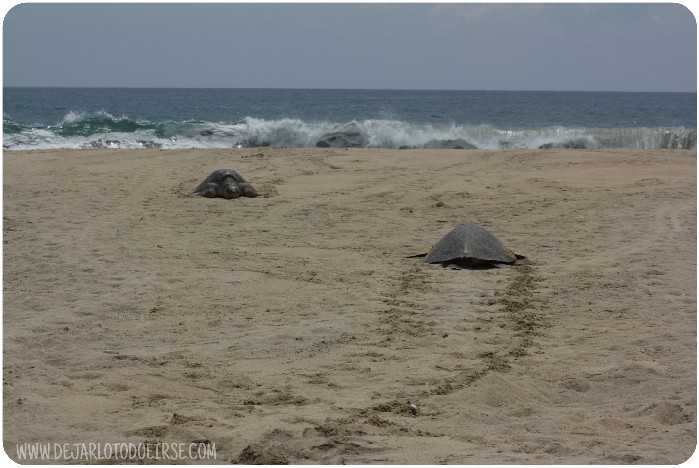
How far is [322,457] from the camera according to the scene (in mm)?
3443

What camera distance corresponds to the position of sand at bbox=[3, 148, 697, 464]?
12.2 ft

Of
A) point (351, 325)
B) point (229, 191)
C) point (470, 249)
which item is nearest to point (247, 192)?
point (229, 191)

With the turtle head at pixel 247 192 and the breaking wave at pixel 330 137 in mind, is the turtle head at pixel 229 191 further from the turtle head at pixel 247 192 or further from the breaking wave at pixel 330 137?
the breaking wave at pixel 330 137

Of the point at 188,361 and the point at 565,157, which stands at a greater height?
the point at 565,157

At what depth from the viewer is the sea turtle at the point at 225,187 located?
973cm

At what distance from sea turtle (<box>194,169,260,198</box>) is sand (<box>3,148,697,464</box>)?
16 centimetres

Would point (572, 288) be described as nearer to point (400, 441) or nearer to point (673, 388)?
point (673, 388)

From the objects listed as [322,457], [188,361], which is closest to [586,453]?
[322,457]

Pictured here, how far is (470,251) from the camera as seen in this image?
6.75 metres

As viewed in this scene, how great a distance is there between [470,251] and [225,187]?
4.01m

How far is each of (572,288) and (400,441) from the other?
3.02 meters

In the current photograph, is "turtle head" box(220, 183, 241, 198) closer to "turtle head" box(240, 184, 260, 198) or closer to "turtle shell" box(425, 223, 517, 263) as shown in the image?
"turtle head" box(240, 184, 260, 198)

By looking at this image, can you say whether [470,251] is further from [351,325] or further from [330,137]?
[330,137]

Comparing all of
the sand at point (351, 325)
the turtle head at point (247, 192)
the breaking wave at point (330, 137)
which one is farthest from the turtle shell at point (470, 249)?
the breaking wave at point (330, 137)
